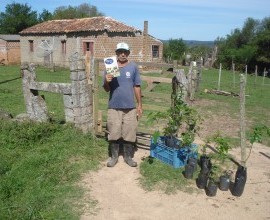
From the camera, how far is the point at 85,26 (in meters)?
24.2

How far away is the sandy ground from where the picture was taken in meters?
4.62

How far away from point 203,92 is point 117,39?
32.6ft

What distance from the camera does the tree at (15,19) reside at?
4244 cm

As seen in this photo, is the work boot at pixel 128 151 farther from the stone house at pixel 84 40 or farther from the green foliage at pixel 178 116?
the stone house at pixel 84 40

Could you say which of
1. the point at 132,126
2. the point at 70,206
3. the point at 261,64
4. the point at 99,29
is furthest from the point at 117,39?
the point at 70,206

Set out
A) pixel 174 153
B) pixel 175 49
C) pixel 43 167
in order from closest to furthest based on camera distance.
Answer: pixel 43 167 → pixel 174 153 → pixel 175 49

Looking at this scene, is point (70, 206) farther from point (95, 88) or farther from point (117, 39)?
point (117, 39)

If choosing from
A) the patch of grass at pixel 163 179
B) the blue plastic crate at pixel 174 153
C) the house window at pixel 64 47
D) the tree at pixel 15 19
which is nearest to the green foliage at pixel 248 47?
the house window at pixel 64 47

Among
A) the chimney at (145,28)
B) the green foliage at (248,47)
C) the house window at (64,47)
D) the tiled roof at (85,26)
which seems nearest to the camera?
the tiled roof at (85,26)

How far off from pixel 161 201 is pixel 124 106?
6.34 ft

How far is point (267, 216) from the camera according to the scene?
4711mm

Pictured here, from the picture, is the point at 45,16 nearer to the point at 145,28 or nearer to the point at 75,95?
the point at 145,28

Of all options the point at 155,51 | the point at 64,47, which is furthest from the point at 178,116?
the point at 155,51

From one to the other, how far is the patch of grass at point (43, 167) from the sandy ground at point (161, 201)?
1.09ft
